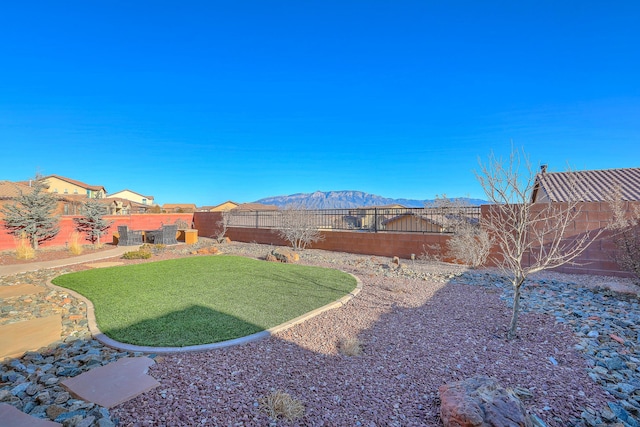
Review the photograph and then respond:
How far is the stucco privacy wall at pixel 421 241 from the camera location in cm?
705

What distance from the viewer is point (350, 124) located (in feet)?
72.8

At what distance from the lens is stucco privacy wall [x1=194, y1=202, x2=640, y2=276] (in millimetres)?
7055

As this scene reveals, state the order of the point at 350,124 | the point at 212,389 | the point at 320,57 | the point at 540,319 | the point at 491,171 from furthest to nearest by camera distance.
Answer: the point at 350,124, the point at 320,57, the point at 540,319, the point at 491,171, the point at 212,389

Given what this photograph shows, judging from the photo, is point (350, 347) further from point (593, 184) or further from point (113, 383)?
point (593, 184)

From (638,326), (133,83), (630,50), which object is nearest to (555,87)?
(630,50)

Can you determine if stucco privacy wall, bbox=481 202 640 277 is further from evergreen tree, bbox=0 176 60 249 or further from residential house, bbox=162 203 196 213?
residential house, bbox=162 203 196 213

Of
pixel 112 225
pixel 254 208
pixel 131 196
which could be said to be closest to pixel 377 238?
pixel 112 225

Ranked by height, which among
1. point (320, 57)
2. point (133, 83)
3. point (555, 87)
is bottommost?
point (555, 87)

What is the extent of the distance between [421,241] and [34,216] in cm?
1587

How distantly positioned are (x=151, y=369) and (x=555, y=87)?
1626 centimetres

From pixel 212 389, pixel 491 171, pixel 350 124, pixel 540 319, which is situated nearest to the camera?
pixel 212 389

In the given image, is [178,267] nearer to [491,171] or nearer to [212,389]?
[212,389]

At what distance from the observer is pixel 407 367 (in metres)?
3.06

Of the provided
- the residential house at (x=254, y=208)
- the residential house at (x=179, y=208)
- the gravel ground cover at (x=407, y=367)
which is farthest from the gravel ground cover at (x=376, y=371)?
the residential house at (x=179, y=208)
